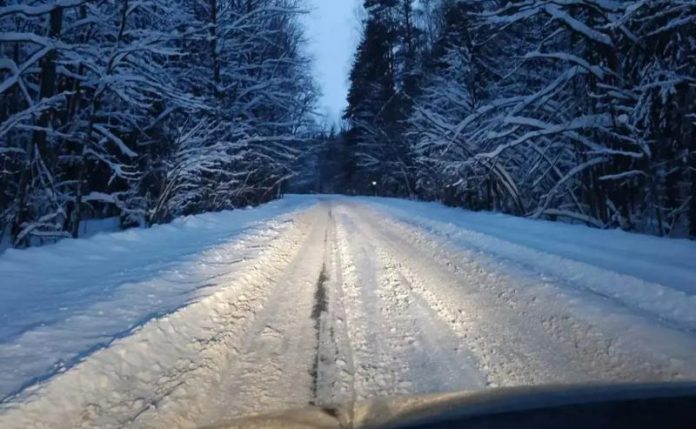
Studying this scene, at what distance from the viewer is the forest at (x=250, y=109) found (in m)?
9.54

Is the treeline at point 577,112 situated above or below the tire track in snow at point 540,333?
above

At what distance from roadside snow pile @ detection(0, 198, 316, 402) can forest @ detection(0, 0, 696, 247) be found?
65.8 inches

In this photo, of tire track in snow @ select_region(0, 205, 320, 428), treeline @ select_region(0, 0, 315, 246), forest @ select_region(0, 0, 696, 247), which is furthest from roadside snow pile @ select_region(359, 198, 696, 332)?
treeline @ select_region(0, 0, 315, 246)

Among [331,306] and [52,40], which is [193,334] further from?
[52,40]

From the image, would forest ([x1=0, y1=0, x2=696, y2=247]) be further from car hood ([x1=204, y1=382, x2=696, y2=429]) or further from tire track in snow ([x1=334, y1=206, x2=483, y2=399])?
car hood ([x1=204, y1=382, x2=696, y2=429])

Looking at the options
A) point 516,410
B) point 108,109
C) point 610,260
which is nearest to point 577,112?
point 610,260

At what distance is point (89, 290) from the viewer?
19.2ft

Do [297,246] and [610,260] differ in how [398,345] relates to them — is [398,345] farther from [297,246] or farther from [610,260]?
[297,246]

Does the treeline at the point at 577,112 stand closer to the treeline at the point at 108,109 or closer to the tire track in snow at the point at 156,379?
the treeline at the point at 108,109

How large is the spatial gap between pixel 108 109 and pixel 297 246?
5.59 m

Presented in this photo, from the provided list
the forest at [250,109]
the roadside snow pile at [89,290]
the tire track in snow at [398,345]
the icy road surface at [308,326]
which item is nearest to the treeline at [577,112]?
the forest at [250,109]

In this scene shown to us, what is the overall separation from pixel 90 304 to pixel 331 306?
255 centimetres

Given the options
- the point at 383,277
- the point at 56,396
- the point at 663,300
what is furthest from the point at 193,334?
the point at 663,300

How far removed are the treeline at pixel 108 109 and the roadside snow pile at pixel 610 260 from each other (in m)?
7.29
